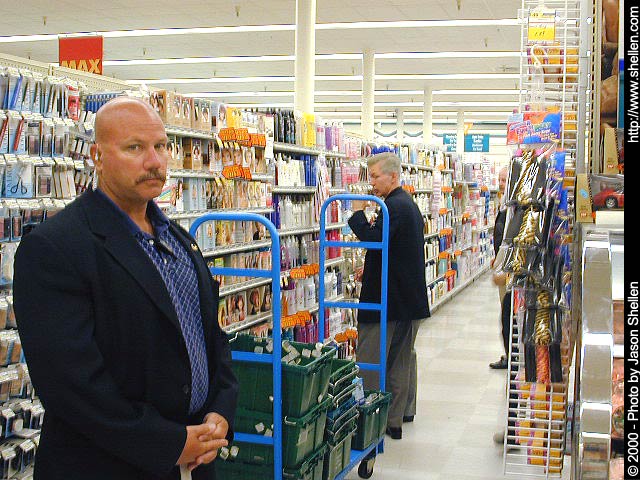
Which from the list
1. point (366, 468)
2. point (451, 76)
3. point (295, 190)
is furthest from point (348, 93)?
point (366, 468)

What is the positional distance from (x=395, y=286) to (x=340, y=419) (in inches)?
62.9

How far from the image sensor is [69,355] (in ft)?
6.49

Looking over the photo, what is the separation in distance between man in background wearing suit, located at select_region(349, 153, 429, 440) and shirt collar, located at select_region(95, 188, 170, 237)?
10.7 feet

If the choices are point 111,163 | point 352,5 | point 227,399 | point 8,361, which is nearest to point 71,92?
point 8,361

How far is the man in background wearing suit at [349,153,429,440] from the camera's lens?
566 centimetres

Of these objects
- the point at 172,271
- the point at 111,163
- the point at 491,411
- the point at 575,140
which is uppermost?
the point at 575,140

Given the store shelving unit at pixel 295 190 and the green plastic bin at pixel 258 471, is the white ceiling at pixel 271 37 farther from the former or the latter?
the green plastic bin at pixel 258 471

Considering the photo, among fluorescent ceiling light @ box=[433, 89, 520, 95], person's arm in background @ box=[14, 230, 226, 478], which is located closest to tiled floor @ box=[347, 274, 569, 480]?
person's arm in background @ box=[14, 230, 226, 478]

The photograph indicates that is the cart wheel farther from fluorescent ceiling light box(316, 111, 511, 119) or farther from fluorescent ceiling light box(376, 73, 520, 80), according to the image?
fluorescent ceiling light box(316, 111, 511, 119)

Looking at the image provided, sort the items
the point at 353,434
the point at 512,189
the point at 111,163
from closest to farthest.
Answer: the point at 111,163 < the point at 512,189 < the point at 353,434

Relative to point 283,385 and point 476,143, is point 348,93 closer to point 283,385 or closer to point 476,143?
point 476,143

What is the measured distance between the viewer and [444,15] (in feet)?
43.9

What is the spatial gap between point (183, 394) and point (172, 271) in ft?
1.20

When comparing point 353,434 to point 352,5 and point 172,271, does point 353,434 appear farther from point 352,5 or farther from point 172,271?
point 352,5
